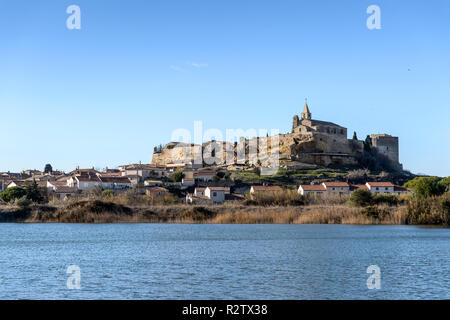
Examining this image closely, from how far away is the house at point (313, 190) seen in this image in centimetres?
6647

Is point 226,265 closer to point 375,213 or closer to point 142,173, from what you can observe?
point 375,213

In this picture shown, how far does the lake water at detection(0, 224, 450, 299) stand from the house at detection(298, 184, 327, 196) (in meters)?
29.5

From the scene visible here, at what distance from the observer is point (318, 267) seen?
21672 mm

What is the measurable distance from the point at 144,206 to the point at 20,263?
30.1m

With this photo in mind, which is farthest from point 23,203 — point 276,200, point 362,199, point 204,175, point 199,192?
point 362,199

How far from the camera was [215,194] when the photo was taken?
6431 cm

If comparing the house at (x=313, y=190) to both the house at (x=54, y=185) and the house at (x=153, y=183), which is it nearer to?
the house at (x=153, y=183)

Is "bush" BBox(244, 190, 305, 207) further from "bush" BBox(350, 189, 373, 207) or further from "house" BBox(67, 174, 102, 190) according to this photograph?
"house" BBox(67, 174, 102, 190)

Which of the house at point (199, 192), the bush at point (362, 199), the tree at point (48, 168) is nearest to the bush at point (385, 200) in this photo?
the bush at point (362, 199)

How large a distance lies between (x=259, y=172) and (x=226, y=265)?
2496 inches

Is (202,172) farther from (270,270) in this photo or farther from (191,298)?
(191,298)

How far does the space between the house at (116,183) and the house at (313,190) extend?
2157 cm

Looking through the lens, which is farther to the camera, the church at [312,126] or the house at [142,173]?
the church at [312,126]
